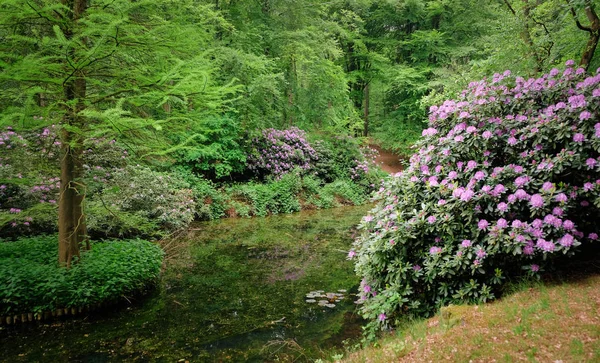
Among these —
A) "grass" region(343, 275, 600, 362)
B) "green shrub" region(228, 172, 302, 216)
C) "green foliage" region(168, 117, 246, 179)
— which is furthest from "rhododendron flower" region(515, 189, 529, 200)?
"green foliage" region(168, 117, 246, 179)

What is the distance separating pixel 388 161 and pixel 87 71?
Answer: 21.3 metres

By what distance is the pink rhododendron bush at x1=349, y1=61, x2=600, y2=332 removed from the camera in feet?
12.6

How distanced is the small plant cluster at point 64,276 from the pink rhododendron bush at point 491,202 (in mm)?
3731

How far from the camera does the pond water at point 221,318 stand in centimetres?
449

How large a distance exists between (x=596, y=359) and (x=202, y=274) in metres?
6.32

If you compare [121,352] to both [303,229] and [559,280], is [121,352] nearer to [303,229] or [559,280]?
[559,280]

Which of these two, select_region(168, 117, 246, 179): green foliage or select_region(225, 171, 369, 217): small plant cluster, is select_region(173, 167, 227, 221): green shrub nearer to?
select_region(225, 171, 369, 217): small plant cluster

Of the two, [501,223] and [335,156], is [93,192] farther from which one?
[335,156]

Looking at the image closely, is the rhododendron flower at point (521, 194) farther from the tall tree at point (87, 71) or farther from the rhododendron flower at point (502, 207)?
the tall tree at point (87, 71)

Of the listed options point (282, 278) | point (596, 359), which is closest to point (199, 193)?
point (282, 278)

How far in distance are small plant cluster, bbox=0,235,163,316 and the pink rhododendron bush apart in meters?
3.73

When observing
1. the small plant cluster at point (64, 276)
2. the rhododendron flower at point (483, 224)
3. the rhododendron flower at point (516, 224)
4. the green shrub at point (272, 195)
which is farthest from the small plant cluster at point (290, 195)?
the rhododendron flower at point (516, 224)

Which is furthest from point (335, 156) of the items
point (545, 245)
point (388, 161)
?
point (545, 245)

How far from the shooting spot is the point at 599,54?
616cm
